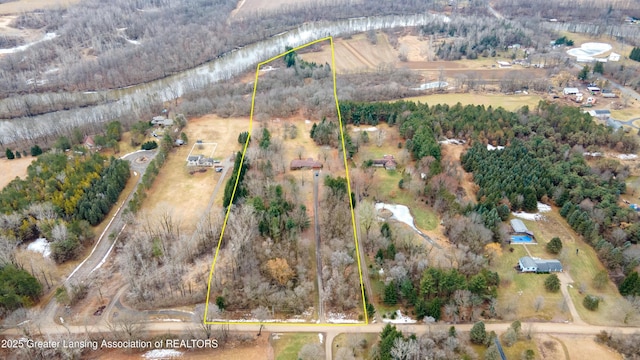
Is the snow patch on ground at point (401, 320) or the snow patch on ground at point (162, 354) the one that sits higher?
the snow patch on ground at point (162, 354)

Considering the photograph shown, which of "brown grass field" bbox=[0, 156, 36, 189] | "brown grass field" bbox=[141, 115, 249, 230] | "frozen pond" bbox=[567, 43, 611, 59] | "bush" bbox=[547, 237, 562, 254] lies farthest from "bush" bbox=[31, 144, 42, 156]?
"frozen pond" bbox=[567, 43, 611, 59]

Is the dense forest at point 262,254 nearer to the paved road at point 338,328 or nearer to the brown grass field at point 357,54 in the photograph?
the paved road at point 338,328

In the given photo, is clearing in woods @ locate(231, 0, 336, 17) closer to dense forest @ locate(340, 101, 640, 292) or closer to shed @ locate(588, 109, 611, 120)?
dense forest @ locate(340, 101, 640, 292)

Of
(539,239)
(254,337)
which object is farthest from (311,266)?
(539,239)

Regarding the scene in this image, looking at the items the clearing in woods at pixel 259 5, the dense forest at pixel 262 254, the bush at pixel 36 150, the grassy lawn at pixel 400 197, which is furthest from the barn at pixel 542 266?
the clearing in woods at pixel 259 5

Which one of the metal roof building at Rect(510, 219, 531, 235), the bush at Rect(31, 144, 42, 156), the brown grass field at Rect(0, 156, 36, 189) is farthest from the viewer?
the bush at Rect(31, 144, 42, 156)

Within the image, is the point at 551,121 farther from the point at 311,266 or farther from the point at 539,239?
the point at 311,266
